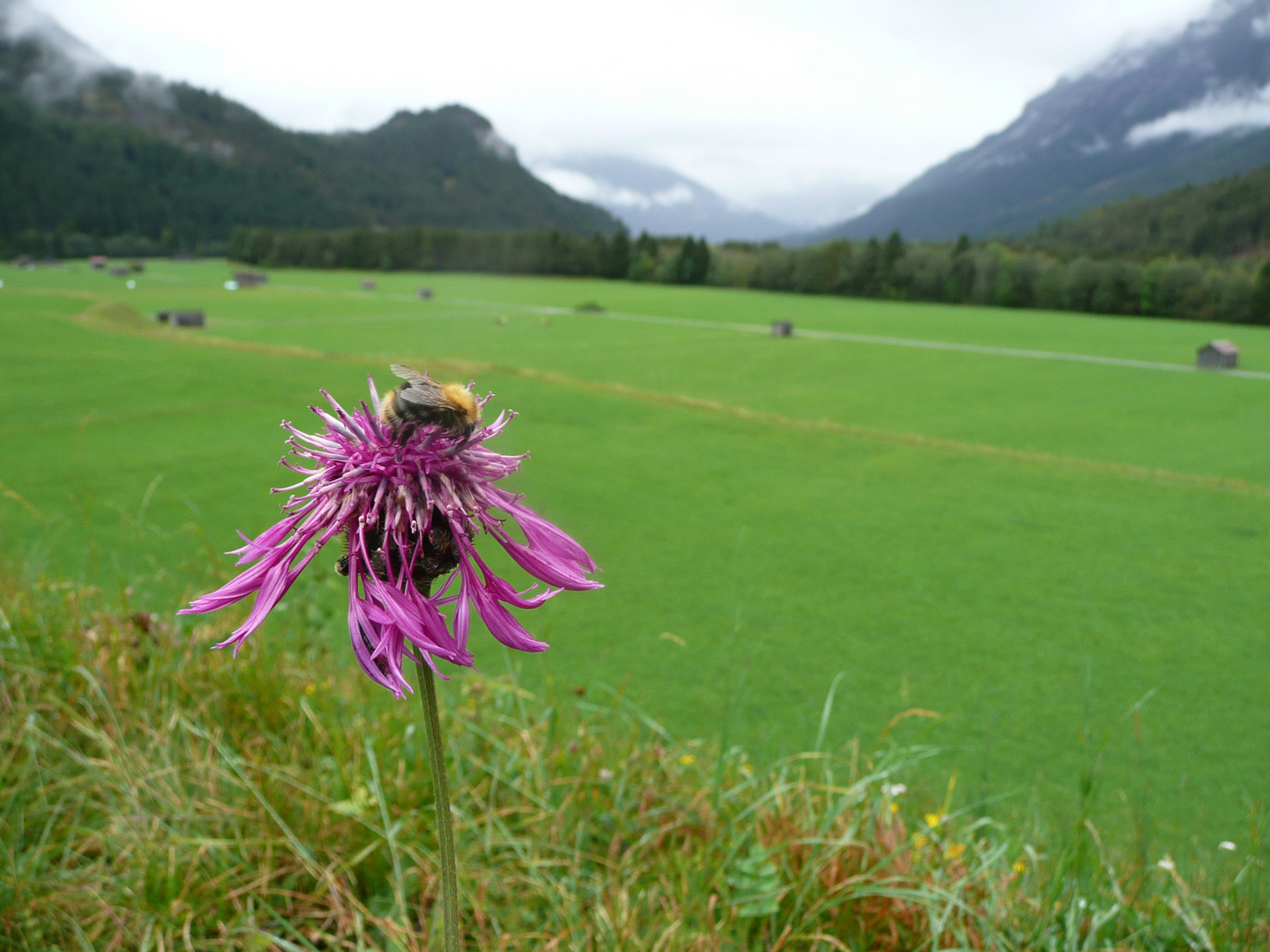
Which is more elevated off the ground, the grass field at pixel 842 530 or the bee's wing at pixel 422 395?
the bee's wing at pixel 422 395

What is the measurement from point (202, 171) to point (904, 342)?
88557mm

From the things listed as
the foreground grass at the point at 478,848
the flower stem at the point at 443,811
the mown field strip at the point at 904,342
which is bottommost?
the foreground grass at the point at 478,848

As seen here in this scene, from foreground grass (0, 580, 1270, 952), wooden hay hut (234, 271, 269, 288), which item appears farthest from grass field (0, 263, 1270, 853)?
wooden hay hut (234, 271, 269, 288)

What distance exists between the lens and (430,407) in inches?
32.5

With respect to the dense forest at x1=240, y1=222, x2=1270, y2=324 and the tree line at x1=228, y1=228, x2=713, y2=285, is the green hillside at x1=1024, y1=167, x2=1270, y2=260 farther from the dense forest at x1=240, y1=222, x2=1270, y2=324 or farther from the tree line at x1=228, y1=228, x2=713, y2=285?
the tree line at x1=228, y1=228, x2=713, y2=285

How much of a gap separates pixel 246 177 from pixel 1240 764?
104100 millimetres

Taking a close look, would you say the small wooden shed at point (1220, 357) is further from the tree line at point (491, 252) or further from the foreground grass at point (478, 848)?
the tree line at point (491, 252)

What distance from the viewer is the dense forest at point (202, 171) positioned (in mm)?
75000

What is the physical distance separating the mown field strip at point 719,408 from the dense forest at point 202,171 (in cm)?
5750

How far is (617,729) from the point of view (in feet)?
11.3

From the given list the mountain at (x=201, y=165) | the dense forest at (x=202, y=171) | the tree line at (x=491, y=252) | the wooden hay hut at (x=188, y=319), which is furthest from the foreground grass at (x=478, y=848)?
the mountain at (x=201, y=165)

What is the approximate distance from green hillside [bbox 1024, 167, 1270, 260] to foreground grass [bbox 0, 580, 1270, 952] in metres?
39.0

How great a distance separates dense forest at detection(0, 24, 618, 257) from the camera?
75.0m

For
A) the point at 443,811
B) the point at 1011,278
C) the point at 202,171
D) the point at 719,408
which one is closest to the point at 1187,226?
the point at 1011,278
